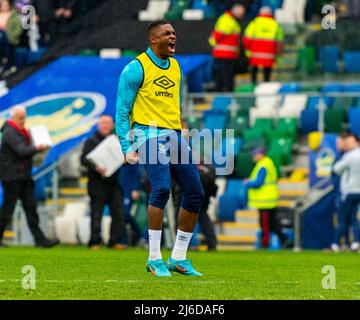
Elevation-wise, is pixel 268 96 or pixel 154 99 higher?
pixel 154 99

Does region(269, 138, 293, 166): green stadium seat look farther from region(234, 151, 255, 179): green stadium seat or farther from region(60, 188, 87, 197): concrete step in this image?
region(60, 188, 87, 197): concrete step

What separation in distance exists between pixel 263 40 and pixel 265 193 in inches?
187

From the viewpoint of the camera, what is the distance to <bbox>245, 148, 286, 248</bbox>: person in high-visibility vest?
23.3m

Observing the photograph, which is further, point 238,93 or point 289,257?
point 238,93

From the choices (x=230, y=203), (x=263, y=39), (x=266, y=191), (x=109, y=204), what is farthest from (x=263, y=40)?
(x=109, y=204)

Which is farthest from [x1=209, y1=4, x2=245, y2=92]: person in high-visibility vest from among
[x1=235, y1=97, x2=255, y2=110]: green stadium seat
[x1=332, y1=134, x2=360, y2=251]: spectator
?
[x1=332, y1=134, x2=360, y2=251]: spectator

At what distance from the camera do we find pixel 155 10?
30312 millimetres

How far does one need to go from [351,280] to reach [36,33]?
1734 cm

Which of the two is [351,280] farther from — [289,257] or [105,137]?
[105,137]

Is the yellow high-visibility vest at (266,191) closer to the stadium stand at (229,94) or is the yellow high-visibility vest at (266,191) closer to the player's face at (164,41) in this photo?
the stadium stand at (229,94)

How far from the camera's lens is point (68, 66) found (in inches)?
1080

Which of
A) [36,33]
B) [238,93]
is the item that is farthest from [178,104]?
[36,33]

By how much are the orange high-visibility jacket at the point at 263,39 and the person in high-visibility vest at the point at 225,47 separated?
27cm

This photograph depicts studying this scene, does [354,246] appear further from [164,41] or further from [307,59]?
[164,41]
